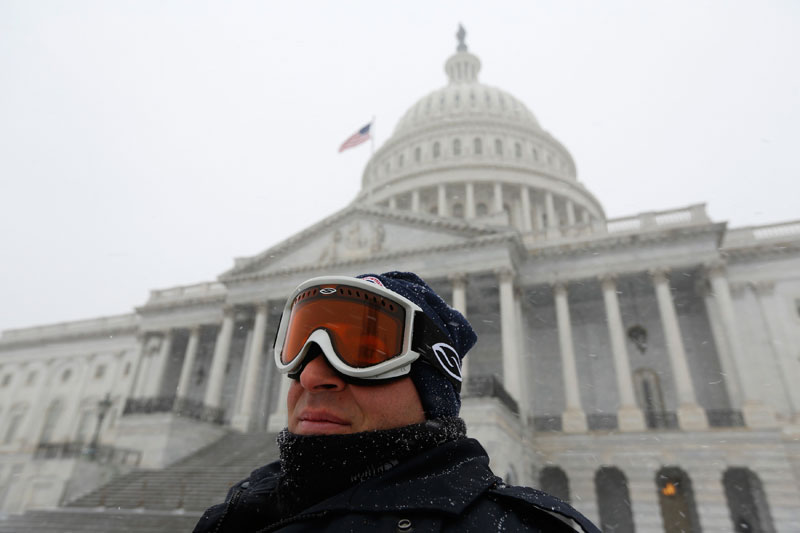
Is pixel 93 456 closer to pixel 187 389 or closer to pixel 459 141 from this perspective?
pixel 187 389

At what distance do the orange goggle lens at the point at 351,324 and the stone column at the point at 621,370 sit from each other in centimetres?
2408

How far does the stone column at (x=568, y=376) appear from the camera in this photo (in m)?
23.8

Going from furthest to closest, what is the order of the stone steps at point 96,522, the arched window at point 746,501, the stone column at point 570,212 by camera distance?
the stone column at point 570,212, the arched window at point 746,501, the stone steps at point 96,522

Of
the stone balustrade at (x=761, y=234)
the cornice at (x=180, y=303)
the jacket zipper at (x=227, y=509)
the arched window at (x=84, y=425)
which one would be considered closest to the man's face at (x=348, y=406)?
the jacket zipper at (x=227, y=509)

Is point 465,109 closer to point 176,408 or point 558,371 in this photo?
point 558,371

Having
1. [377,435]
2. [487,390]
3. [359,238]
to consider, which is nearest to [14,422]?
[359,238]

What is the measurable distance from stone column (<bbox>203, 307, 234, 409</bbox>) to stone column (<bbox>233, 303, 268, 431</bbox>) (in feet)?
5.46

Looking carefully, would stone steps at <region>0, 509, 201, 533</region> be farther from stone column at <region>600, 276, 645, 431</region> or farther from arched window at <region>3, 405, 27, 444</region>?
arched window at <region>3, 405, 27, 444</region>

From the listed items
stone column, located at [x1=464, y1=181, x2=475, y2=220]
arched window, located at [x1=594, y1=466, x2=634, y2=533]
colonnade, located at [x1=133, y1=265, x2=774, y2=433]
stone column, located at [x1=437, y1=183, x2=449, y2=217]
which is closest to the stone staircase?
colonnade, located at [x1=133, y1=265, x2=774, y2=433]

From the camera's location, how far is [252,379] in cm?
2855

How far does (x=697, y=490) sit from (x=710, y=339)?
29.7 feet

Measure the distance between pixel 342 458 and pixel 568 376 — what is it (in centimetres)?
2503

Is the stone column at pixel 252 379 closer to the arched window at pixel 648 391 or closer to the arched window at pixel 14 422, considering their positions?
the arched window at pixel 648 391

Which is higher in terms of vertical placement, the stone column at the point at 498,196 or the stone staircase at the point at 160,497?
the stone column at the point at 498,196
